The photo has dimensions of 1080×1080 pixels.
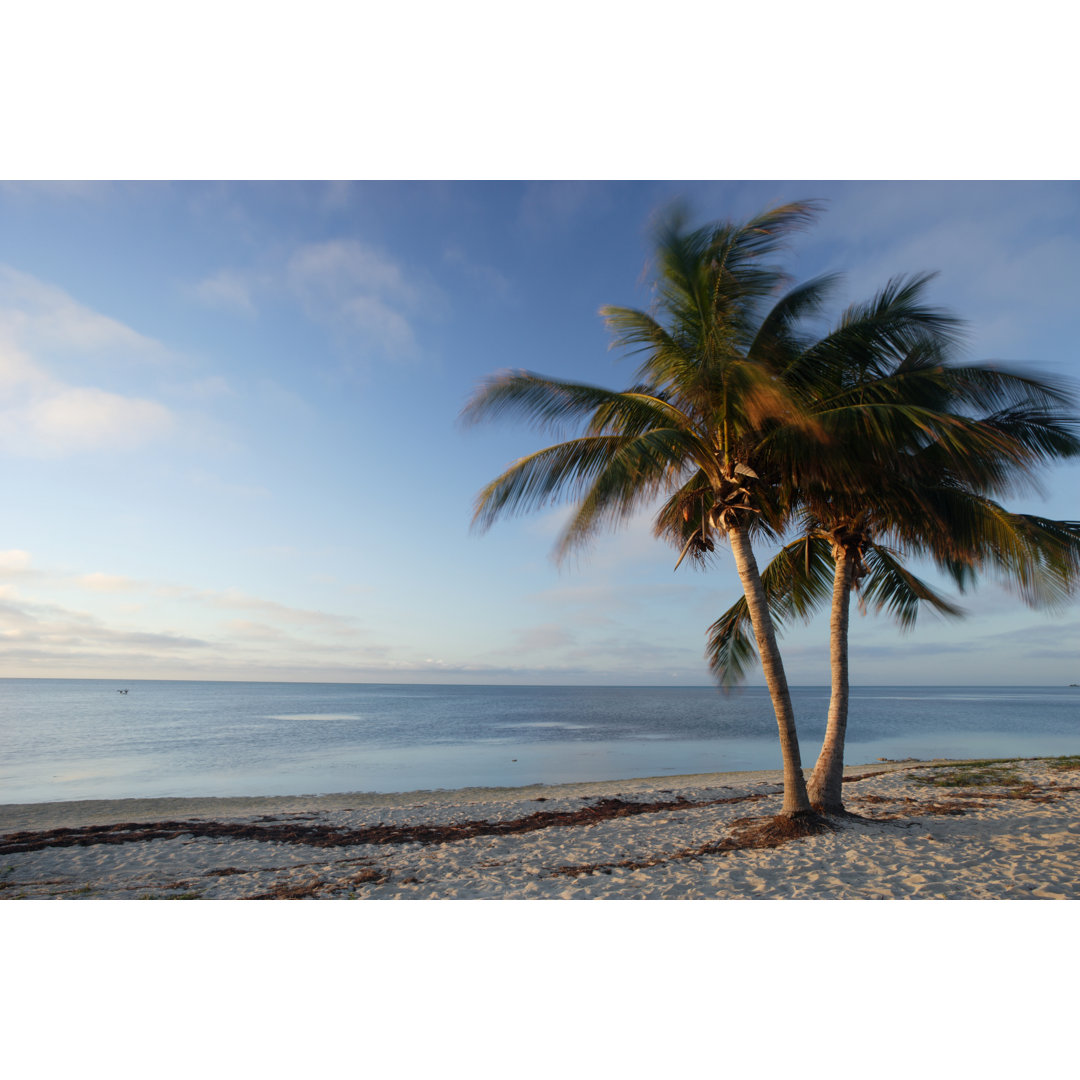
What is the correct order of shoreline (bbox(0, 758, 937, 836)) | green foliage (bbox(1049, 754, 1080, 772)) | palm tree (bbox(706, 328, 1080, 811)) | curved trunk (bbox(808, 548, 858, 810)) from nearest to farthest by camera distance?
palm tree (bbox(706, 328, 1080, 811)), curved trunk (bbox(808, 548, 858, 810)), shoreline (bbox(0, 758, 937, 836)), green foliage (bbox(1049, 754, 1080, 772))

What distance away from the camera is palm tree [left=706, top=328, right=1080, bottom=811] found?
257 inches

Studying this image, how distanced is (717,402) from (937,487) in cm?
303

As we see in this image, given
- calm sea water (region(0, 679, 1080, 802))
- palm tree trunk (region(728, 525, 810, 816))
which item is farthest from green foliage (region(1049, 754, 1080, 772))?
palm tree trunk (region(728, 525, 810, 816))

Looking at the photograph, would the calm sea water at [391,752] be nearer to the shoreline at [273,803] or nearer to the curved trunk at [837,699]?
the shoreline at [273,803]

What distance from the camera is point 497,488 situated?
7598 millimetres

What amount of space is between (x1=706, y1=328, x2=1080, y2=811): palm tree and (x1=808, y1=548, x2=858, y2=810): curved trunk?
13mm

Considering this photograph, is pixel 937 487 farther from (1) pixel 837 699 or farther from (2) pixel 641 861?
(2) pixel 641 861

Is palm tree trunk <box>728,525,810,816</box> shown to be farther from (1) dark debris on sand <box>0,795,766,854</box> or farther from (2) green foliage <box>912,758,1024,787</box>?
(2) green foliage <box>912,758,1024,787</box>

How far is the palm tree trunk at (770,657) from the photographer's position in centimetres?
696

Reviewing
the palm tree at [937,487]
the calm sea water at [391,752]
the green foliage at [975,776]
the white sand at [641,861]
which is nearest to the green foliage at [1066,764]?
the green foliage at [975,776]

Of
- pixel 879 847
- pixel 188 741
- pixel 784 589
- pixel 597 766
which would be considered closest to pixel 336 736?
pixel 188 741

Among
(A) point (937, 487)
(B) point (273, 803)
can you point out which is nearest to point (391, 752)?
(B) point (273, 803)

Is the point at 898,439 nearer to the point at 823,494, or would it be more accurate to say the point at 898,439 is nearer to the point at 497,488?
the point at 823,494

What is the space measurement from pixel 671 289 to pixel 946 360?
3.43 meters
